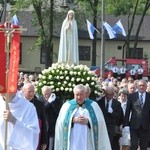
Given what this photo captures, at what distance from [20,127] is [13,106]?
0.95 feet

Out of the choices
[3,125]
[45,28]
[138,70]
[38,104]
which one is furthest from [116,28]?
[3,125]

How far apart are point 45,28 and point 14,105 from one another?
39.4m

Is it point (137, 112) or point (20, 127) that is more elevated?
point (20, 127)

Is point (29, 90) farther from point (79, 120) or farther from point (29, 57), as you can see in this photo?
point (29, 57)

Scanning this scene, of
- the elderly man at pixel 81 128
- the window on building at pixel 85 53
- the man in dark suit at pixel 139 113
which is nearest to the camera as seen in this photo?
the elderly man at pixel 81 128

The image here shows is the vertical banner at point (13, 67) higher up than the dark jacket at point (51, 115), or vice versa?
the vertical banner at point (13, 67)

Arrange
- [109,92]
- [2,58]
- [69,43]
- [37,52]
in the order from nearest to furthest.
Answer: [2,58], [109,92], [69,43], [37,52]

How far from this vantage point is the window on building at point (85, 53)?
59.3 meters

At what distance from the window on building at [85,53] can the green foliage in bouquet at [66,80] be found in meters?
45.1

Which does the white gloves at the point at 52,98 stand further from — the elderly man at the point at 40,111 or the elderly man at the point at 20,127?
the elderly man at the point at 20,127

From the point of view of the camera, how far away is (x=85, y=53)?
5934cm

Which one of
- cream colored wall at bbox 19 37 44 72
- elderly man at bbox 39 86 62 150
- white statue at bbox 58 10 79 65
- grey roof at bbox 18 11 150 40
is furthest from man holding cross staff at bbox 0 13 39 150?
cream colored wall at bbox 19 37 44 72

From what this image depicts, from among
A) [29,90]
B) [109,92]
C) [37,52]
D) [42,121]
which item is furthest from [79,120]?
[37,52]

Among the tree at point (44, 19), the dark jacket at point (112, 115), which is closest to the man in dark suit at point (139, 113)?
the dark jacket at point (112, 115)
